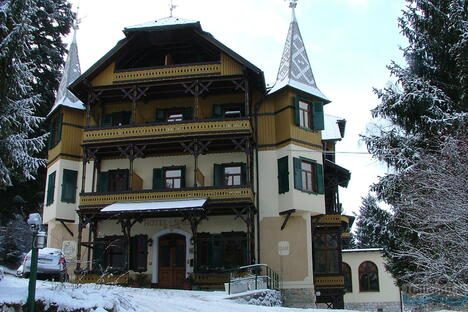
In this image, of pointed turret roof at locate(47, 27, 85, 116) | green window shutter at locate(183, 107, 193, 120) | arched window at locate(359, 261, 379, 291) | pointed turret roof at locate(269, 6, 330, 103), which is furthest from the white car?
arched window at locate(359, 261, 379, 291)

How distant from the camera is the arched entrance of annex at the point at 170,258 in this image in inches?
1065

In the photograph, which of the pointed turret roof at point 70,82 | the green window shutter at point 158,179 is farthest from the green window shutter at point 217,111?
the pointed turret roof at point 70,82

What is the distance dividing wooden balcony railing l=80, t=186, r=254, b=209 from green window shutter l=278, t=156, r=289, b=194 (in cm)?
181

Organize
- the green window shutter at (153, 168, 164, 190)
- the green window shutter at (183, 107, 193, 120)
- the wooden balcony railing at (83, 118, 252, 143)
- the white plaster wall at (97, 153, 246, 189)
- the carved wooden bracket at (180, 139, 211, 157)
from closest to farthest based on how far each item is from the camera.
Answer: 1. the wooden balcony railing at (83, 118, 252, 143)
2. the carved wooden bracket at (180, 139, 211, 157)
3. the white plaster wall at (97, 153, 246, 189)
4. the green window shutter at (153, 168, 164, 190)
5. the green window shutter at (183, 107, 193, 120)

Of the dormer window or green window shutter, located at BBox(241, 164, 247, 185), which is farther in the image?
the dormer window

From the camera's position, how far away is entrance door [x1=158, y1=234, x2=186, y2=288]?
27.0 meters

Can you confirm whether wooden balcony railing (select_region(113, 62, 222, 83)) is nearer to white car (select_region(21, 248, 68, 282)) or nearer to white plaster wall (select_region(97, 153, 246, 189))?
white plaster wall (select_region(97, 153, 246, 189))

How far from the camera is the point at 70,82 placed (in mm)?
31688

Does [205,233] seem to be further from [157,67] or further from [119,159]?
[157,67]

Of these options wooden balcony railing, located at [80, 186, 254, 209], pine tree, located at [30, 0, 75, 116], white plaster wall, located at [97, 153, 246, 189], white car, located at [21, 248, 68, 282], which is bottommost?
white car, located at [21, 248, 68, 282]

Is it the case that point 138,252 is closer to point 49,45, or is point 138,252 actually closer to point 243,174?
point 243,174

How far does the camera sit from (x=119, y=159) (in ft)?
96.9

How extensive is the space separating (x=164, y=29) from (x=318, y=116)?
881cm

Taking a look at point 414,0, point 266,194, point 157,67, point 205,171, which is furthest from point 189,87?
point 414,0
